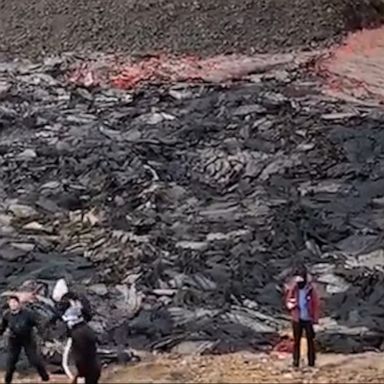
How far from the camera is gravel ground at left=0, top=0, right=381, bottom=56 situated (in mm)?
42219

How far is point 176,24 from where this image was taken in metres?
43.2

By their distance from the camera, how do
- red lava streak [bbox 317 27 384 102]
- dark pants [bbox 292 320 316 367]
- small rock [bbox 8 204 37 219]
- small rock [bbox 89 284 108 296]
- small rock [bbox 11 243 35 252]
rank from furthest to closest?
red lava streak [bbox 317 27 384 102] → small rock [bbox 8 204 37 219] → small rock [bbox 11 243 35 252] → small rock [bbox 89 284 108 296] → dark pants [bbox 292 320 316 367]

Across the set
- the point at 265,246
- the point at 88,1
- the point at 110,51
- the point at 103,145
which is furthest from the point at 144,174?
the point at 88,1

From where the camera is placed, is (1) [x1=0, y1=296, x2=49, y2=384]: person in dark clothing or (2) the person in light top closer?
(2) the person in light top

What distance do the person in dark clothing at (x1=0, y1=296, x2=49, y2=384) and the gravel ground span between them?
26.3 metres

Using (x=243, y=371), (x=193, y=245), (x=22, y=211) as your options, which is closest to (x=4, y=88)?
(x=22, y=211)

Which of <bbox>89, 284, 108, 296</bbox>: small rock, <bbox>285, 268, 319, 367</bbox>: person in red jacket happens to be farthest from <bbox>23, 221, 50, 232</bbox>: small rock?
<bbox>285, 268, 319, 367</bbox>: person in red jacket

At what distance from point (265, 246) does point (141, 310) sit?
3.89 metres

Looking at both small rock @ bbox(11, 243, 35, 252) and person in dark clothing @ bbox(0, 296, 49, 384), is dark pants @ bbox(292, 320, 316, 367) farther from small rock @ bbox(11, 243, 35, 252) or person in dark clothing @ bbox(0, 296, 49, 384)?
small rock @ bbox(11, 243, 35, 252)

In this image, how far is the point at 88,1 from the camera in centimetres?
4475

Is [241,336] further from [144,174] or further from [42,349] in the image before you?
[144,174]

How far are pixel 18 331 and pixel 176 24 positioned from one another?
2836 cm

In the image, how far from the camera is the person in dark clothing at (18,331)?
51.9 feet

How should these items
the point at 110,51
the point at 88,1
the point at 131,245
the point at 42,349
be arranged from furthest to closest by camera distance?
the point at 88,1 < the point at 110,51 < the point at 131,245 < the point at 42,349
